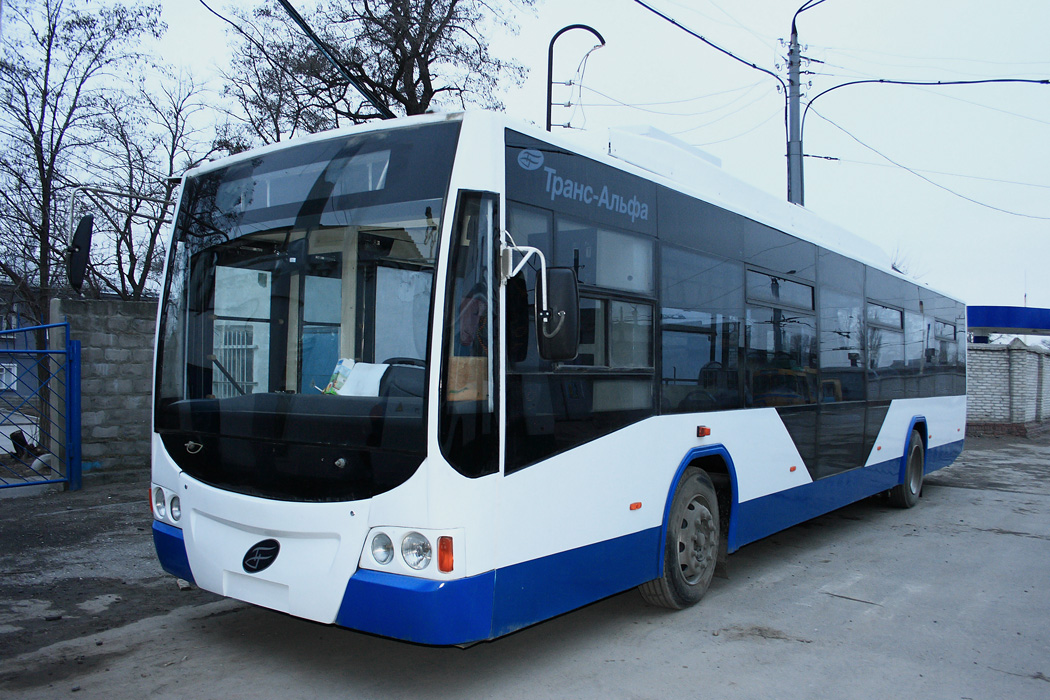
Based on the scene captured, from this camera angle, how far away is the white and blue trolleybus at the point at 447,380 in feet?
12.2

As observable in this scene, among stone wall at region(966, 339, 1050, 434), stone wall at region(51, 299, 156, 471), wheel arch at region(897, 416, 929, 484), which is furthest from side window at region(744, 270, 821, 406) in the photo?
stone wall at region(966, 339, 1050, 434)

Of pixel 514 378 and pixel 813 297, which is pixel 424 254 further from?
pixel 813 297

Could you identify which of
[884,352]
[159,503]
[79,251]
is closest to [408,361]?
[159,503]

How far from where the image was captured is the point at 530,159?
425 centimetres

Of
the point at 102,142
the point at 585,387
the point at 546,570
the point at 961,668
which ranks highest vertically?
the point at 102,142

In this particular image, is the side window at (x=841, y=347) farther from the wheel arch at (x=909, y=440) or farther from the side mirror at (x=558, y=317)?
the side mirror at (x=558, y=317)

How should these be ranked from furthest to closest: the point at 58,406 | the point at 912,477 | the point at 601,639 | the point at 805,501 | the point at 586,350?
the point at 912,477 < the point at 58,406 < the point at 805,501 < the point at 601,639 < the point at 586,350

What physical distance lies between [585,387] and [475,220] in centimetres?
118

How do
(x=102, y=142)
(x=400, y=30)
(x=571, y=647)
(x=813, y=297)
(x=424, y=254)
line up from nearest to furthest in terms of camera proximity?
1. (x=424, y=254)
2. (x=571, y=647)
3. (x=813, y=297)
4. (x=102, y=142)
5. (x=400, y=30)

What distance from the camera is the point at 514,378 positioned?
12.9 feet

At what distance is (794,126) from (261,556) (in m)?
14.6

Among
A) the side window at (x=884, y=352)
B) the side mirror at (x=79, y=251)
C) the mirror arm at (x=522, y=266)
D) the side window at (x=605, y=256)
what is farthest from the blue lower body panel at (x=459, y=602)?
the side window at (x=884, y=352)

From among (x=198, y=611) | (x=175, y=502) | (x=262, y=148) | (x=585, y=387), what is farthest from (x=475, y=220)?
(x=198, y=611)

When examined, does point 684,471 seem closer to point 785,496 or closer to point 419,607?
point 785,496
